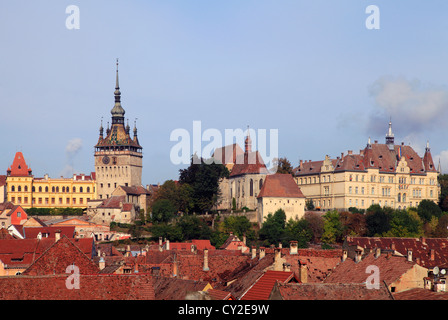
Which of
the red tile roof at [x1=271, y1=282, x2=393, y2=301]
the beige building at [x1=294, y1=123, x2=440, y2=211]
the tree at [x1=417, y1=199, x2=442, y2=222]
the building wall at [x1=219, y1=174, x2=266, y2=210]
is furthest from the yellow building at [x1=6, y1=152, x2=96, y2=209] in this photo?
the red tile roof at [x1=271, y1=282, x2=393, y2=301]

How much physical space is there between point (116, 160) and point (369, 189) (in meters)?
37.5

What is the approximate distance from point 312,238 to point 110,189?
39.0 m

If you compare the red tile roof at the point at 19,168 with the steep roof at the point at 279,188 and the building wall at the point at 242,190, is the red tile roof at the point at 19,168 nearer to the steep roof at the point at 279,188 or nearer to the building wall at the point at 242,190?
the building wall at the point at 242,190

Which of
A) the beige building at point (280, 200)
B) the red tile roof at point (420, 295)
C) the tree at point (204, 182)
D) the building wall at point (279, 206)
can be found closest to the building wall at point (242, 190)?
the tree at point (204, 182)

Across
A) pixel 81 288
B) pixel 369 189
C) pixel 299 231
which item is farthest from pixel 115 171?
pixel 81 288

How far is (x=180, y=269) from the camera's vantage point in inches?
2226

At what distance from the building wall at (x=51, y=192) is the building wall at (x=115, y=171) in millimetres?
1914

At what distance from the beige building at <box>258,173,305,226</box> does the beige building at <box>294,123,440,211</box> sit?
29.7 ft

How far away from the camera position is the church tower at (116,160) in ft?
470

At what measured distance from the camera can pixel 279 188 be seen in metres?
121

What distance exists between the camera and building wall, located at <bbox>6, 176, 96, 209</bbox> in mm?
144000

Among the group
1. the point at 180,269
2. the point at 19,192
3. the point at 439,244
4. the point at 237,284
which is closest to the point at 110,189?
the point at 19,192

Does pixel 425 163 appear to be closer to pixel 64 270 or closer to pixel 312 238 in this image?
pixel 312 238

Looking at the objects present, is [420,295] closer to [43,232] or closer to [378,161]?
[43,232]
